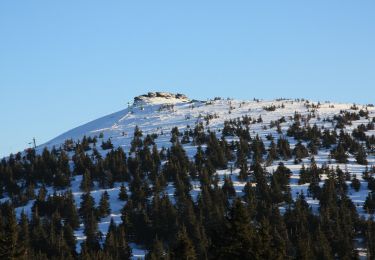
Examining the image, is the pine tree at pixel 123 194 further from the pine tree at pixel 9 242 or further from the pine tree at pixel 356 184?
the pine tree at pixel 9 242

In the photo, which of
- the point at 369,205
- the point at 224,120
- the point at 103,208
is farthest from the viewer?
the point at 224,120

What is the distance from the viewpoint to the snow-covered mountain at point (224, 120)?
100 meters

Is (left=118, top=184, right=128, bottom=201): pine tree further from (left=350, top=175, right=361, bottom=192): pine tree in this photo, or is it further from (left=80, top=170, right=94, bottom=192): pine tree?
(left=350, top=175, right=361, bottom=192): pine tree

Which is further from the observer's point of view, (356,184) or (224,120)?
(224,120)

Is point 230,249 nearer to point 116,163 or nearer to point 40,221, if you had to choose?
point 40,221

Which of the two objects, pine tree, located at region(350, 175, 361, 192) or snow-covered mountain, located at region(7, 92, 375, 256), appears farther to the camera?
snow-covered mountain, located at region(7, 92, 375, 256)

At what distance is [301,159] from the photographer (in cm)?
11188

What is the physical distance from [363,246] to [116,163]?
54.9 meters

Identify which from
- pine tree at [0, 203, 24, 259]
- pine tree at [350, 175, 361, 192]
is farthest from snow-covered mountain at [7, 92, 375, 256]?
pine tree at [0, 203, 24, 259]

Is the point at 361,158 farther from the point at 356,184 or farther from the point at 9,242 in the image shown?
the point at 9,242

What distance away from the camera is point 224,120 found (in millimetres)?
158000

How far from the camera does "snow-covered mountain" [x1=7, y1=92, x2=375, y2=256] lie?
100500 mm

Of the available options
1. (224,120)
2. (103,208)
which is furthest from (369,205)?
(224,120)

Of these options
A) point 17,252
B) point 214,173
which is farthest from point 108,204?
point 17,252
